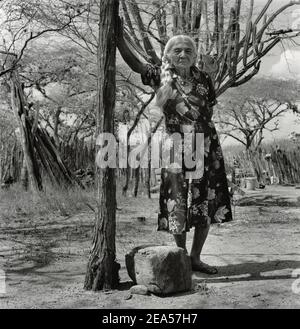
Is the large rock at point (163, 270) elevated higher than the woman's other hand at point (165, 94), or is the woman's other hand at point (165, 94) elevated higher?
the woman's other hand at point (165, 94)

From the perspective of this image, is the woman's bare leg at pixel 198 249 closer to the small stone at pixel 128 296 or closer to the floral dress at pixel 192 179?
the floral dress at pixel 192 179

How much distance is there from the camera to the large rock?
318 cm

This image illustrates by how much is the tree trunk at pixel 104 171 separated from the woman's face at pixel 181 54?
51 cm

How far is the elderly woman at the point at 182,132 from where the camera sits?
11.9 feet

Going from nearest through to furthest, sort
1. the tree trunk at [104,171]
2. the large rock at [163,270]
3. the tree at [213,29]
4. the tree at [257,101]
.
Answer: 1. the large rock at [163,270]
2. the tree trunk at [104,171]
3. the tree at [213,29]
4. the tree at [257,101]

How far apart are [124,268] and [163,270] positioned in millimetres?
933

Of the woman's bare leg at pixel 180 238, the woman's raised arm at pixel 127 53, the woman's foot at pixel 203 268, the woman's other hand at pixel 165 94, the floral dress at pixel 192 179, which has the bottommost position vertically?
the woman's foot at pixel 203 268

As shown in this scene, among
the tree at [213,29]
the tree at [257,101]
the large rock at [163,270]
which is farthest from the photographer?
the tree at [257,101]

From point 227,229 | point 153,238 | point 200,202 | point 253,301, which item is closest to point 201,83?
point 200,202

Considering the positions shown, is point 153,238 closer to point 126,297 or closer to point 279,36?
point 126,297

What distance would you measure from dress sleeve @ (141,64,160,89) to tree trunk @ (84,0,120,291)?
0.38 metres

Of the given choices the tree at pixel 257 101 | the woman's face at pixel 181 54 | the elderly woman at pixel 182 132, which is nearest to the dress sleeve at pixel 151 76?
the elderly woman at pixel 182 132

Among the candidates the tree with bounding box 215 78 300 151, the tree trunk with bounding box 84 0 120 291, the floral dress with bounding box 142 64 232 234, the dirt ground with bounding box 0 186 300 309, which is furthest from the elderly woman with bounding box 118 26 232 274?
the tree with bounding box 215 78 300 151
